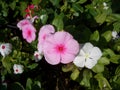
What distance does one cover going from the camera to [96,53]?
5.78ft

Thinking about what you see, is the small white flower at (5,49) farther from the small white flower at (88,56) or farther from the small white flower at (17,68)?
the small white flower at (88,56)

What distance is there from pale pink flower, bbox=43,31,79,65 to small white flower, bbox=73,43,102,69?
5cm

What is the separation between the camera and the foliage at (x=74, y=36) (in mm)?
1916

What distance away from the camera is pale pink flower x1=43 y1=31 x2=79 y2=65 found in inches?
67.0

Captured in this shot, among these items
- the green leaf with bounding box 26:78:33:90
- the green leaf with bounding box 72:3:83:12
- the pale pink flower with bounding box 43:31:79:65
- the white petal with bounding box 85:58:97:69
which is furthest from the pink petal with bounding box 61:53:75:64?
the green leaf with bounding box 72:3:83:12

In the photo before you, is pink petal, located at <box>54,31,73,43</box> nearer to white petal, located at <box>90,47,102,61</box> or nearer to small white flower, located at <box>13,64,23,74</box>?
white petal, located at <box>90,47,102,61</box>

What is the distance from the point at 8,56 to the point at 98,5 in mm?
661

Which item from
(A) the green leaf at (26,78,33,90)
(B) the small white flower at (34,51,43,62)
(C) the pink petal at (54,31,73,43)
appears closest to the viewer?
(C) the pink petal at (54,31,73,43)

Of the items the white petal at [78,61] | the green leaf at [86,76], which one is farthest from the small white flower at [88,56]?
the green leaf at [86,76]

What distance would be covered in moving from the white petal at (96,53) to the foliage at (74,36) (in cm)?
9

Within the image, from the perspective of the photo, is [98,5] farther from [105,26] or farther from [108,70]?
[108,70]

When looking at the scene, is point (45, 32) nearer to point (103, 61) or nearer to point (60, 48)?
point (60, 48)

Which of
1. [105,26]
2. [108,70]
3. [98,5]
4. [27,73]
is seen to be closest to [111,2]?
[98,5]

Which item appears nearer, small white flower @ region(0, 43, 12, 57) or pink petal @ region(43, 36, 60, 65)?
pink petal @ region(43, 36, 60, 65)
